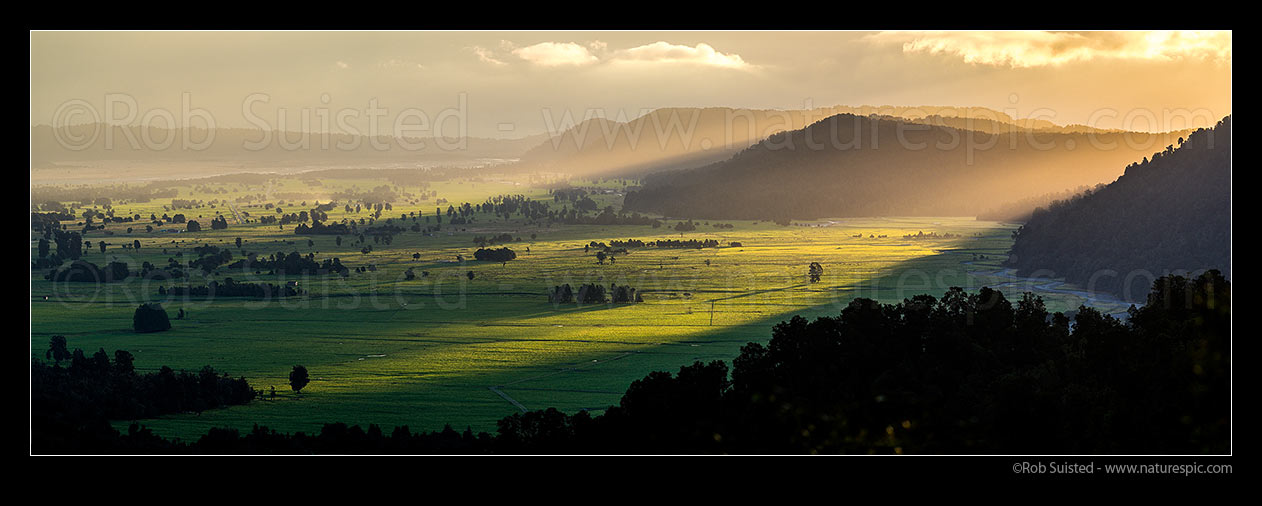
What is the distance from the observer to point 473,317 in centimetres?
4809

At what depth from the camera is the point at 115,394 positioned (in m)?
27.1

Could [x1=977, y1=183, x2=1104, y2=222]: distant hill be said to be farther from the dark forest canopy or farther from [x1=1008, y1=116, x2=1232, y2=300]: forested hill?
the dark forest canopy

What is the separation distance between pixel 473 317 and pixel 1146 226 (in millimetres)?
40130


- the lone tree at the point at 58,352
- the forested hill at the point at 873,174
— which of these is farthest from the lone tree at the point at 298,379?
the forested hill at the point at 873,174

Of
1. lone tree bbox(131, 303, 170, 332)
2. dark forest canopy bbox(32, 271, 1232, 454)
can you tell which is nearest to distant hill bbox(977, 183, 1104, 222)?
lone tree bbox(131, 303, 170, 332)

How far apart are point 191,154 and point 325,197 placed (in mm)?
55327

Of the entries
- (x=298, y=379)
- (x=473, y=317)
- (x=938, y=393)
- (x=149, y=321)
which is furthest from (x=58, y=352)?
(x=938, y=393)

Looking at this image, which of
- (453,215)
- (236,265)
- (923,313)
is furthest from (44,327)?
(453,215)

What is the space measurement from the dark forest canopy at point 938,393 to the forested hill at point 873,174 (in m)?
92.0

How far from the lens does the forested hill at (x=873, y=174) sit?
356 feet

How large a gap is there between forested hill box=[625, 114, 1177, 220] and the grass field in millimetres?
18573

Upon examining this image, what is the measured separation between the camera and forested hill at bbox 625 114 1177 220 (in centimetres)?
10844

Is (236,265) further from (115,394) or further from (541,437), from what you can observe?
(541,437)

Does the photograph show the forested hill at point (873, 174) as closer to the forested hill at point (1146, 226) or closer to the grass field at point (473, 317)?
the grass field at point (473, 317)
